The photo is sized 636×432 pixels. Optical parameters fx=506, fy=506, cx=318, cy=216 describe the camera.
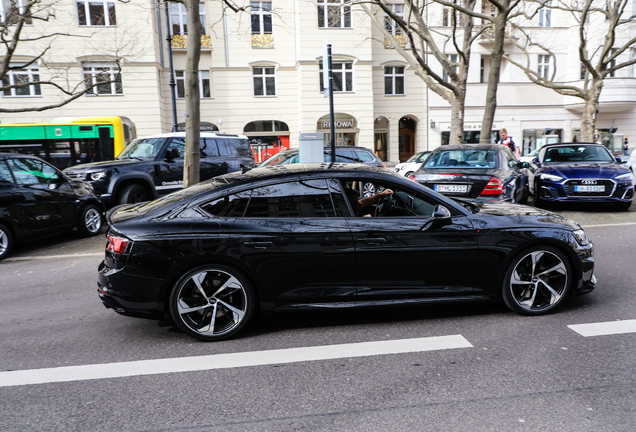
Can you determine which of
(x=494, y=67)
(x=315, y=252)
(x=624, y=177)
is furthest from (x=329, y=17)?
(x=315, y=252)

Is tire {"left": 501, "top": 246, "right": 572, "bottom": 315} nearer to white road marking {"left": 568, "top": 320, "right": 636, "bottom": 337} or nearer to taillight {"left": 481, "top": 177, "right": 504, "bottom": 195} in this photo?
white road marking {"left": 568, "top": 320, "right": 636, "bottom": 337}

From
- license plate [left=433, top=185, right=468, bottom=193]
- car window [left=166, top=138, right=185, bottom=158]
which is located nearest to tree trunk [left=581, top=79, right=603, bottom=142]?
license plate [left=433, top=185, right=468, bottom=193]

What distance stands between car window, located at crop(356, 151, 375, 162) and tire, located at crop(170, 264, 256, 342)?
1043cm

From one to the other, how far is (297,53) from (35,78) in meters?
14.0

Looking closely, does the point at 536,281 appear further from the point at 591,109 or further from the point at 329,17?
the point at 329,17

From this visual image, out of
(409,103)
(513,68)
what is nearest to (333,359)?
(409,103)

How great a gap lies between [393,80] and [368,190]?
2813cm

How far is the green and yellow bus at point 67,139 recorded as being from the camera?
1670cm

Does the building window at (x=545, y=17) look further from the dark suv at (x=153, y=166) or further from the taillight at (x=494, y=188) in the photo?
the taillight at (x=494, y=188)

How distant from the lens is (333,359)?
3756 mm

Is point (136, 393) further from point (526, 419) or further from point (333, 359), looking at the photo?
point (526, 419)

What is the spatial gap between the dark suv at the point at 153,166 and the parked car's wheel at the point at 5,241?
298cm

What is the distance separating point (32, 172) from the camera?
860cm

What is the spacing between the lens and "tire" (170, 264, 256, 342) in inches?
160
